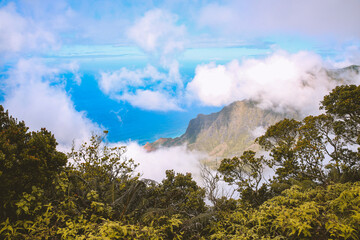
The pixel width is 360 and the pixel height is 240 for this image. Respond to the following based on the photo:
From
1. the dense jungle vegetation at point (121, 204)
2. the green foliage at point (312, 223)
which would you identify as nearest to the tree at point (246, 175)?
the dense jungle vegetation at point (121, 204)

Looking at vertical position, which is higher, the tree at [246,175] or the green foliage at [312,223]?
the tree at [246,175]

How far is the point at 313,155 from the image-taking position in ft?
50.4

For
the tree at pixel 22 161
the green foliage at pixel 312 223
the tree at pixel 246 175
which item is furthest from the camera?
the tree at pixel 246 175

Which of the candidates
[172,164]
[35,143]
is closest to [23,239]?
[35,143]

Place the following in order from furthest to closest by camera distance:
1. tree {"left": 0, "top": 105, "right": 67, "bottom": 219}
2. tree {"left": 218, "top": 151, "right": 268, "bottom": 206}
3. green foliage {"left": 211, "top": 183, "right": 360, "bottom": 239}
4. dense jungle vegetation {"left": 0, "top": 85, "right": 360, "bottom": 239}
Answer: tree {"left": 218, "top": 151, "right": 268, "bottom": 206} → tree {"left": 0, "top": 105, "right": 67, "bottom": 219} → dense jungle vegetation {"left": 0, "top": 85, "right": 360, "bottom": 239} → green foliage {"left": 211, "top": 183, "right": 360, "bottom": 239}

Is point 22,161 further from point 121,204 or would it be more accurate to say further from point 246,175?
point 246,175

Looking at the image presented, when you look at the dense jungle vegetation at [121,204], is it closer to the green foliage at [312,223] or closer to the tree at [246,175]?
the green foliage at [312,223]

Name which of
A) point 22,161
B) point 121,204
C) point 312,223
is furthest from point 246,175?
point 22,161

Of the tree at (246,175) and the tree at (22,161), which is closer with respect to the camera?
the tree at (22,161)

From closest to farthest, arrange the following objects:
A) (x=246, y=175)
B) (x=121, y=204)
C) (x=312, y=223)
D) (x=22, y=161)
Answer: (x=312, y=223) < (x=22, y=161) < (x=121, y=204) < (x=246, y=175)

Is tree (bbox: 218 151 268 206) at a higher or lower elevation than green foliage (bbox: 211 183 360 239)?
higher

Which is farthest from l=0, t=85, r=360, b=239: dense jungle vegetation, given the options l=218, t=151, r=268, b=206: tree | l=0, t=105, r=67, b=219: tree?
l=218, t=151, r=268, b=206: tree

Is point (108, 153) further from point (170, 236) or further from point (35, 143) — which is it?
point (170, 236)

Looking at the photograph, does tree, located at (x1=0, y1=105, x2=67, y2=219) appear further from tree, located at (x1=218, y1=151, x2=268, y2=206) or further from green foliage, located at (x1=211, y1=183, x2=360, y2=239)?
tree, located at (x1=218, y1=151, x2=268, y2=206)
